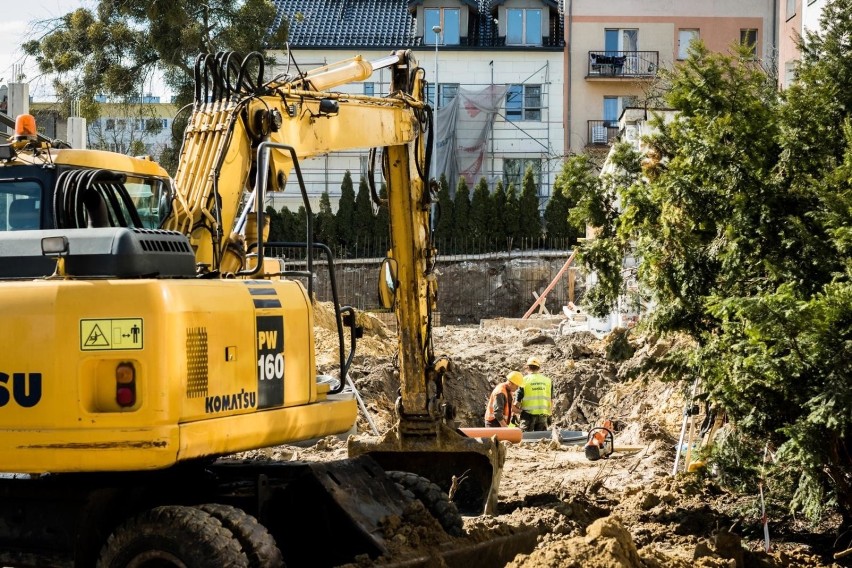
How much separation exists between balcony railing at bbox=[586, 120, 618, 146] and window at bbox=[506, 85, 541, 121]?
2.06 meters

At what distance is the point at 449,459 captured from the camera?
11148 millimetres

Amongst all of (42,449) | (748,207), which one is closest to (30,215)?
(42,449)

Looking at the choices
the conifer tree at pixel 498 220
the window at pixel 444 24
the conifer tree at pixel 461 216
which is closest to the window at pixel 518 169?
the window at pixel 444 24

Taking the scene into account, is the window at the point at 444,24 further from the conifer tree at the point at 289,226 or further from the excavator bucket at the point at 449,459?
the excavator bucket at the point at 449,459

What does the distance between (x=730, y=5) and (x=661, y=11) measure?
2525mm

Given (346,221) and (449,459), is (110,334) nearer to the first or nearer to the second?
(449,459)

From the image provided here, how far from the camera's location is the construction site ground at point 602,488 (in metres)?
7.79

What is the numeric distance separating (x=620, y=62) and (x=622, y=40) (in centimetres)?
102

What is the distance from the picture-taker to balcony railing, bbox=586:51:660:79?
46.1 meters

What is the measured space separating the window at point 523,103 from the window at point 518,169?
1.59 m

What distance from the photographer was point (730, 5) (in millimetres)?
45875

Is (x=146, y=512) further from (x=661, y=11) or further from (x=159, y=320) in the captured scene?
(x=661, y=11)

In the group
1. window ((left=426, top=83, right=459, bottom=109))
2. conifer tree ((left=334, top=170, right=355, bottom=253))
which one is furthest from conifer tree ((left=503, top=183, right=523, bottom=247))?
window ((left=426, top=83, right=459, bottom=109))

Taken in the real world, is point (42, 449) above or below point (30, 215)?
below
